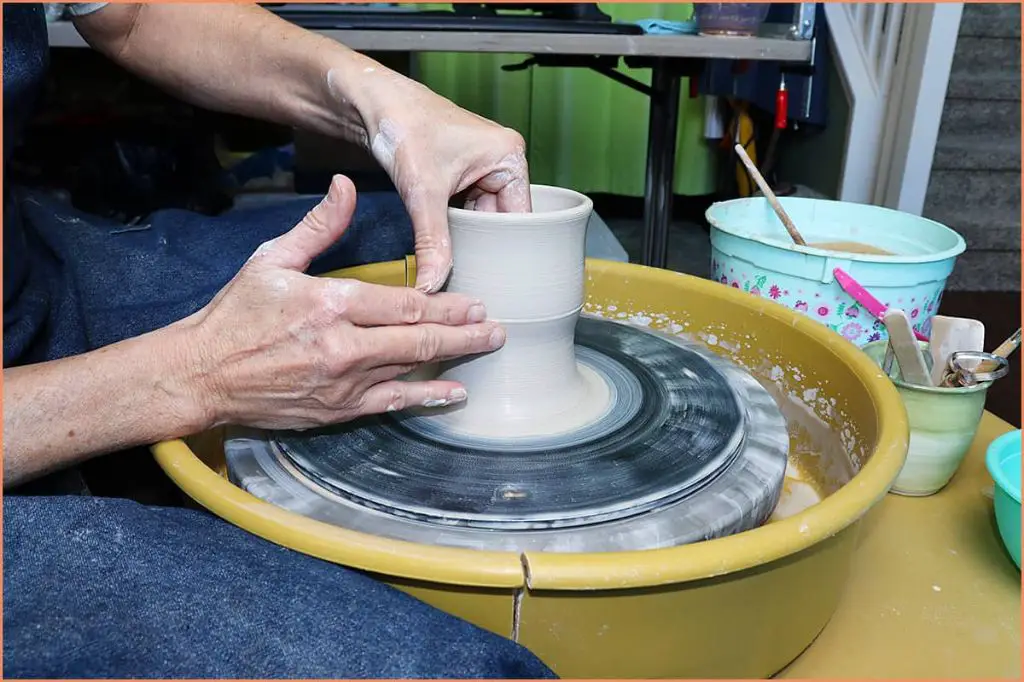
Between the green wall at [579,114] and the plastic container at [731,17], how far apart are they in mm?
1762

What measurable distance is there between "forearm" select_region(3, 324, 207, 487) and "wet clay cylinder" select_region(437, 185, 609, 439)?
282 millimetres

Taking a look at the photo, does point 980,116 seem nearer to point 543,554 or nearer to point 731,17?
point 731,17

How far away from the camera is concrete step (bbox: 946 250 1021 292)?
3.04 meters

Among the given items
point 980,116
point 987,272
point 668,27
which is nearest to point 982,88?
point 980,116

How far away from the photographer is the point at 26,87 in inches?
39.1

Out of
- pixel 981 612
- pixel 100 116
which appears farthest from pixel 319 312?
pixel 100 116

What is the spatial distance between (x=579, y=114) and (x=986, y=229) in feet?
5.87

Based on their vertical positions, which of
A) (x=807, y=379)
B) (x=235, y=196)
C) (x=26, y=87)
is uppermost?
(x=26, y=87)

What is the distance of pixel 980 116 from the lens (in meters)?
3.21

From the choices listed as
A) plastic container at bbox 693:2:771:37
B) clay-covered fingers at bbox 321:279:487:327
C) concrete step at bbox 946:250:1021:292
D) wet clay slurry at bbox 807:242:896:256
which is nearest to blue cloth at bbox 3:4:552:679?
clay-covered fingers at bbox 321:279:487:327

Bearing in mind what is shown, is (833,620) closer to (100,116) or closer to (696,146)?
(100,116)

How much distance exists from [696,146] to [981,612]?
3171 mm

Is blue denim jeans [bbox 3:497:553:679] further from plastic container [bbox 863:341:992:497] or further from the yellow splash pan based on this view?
plastic container [bbox 863:341:992:497]

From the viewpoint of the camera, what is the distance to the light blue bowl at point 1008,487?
87 cm
